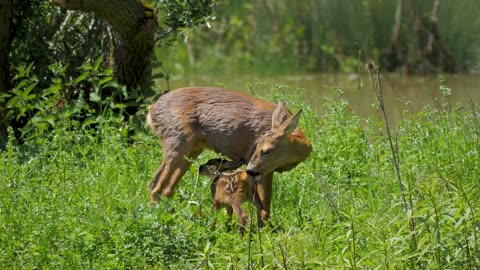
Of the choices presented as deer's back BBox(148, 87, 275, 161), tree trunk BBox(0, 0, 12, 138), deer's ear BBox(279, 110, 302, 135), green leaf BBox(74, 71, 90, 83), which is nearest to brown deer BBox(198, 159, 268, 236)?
deer's back BBox(148, 87, 275, 161)

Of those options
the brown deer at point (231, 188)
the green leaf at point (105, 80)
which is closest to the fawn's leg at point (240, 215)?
the brown deer at point (231, 188)

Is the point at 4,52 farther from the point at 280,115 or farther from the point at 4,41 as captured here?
the point at 280,115

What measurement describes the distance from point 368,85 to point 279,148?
7206 mm

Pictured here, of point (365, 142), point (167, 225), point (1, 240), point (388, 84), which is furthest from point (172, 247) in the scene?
point (388, 84)

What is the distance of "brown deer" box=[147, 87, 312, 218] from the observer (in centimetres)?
797

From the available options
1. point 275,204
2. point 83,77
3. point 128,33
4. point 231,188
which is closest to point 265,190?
point 231,188

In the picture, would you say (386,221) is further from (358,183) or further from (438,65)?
(438,65)

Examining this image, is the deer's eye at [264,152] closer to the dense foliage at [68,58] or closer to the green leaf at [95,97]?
the dense foliage at [68,58]

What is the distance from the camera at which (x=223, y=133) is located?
8.22 metres

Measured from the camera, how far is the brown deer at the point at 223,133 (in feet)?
26.2

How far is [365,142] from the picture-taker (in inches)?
372

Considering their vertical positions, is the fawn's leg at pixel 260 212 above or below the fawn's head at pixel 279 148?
below

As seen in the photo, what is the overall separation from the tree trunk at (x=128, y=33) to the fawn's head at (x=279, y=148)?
2.43 m

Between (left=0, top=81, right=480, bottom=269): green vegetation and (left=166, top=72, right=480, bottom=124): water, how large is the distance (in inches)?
150
